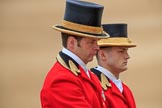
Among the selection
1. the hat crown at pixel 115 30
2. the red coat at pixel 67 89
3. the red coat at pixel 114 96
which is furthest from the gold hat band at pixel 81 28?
the hat crown at pixel 115 30

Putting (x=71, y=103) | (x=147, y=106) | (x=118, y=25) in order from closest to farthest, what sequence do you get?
(x=71, y=103), (x=118, y=25), (x=147, y=106)

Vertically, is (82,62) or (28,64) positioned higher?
(82,62)

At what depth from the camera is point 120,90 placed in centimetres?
237

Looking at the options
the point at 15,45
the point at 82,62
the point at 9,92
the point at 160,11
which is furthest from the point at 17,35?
the point at 82,62

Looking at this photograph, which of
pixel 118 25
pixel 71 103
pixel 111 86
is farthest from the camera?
pixel 118 25

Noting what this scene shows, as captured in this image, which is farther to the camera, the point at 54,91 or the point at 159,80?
the point at 159,80

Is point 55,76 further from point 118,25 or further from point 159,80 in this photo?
point 159,80

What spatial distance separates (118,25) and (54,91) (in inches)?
36.0

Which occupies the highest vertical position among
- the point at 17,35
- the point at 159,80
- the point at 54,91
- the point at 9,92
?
the point at 54,91

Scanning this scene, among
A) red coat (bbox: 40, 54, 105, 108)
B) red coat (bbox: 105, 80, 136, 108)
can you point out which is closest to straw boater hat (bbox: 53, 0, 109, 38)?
red coat (bbox: 40, 54, 105, 108)

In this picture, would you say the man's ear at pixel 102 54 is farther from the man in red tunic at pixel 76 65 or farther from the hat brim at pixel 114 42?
the man in red tunic at pixel 76 65

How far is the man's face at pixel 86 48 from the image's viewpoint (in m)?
1.79

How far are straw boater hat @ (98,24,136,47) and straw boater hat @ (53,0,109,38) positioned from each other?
20.1 inches

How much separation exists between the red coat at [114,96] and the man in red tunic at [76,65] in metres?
0.30
